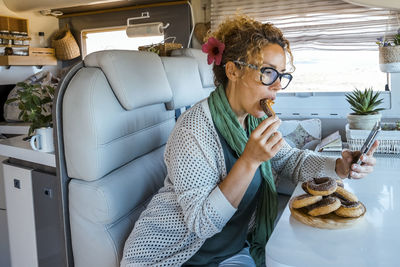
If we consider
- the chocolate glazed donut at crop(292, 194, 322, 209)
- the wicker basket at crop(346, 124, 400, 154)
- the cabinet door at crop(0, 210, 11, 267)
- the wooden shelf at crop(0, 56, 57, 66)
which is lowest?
the cabinet door at crop(0, 210, 11, 267)

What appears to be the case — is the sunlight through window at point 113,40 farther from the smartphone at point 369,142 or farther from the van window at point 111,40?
the smartphone at point 369,142

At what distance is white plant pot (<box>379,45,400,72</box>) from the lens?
7.62 ft

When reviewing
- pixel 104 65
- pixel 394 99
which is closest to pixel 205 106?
pixel 104 65

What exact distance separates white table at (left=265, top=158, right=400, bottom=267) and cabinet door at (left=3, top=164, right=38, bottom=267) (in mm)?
1173

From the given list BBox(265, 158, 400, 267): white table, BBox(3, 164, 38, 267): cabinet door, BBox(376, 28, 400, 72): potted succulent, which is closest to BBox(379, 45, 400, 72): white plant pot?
BBox(376, 28, 400, 72): potted succulent

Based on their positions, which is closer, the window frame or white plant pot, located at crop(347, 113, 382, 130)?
white plant pot, located at crop(347, 113, 382, 130)

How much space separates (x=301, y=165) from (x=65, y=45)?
11.4 feet

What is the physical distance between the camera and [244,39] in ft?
4.33

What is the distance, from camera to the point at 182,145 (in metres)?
1.23

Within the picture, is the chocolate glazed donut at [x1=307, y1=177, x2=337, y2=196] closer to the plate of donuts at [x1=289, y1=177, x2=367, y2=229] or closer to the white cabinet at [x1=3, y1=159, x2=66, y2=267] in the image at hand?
the plate of donuts at [x1=289, y1=177, x2=367, y2=229]

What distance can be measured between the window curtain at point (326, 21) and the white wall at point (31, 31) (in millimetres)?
2291

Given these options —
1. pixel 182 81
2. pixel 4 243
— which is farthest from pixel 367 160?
pixel 4 243

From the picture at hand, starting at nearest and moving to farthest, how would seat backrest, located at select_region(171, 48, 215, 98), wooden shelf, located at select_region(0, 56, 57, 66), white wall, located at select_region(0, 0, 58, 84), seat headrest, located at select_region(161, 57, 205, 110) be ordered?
seat headrest, located at select_region(161, 57, 205, 110) → seat backrest, located at select_region(171, 48, 215, 98) → wooden shelf, located at select_region(0, 56, 57, 66) → white wall, located at select_region(0, 0, 58, 84)

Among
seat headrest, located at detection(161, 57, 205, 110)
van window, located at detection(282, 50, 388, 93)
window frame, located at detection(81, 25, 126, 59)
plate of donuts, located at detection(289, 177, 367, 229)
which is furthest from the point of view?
window frame, located at detection(81, 25, 126, 59)
